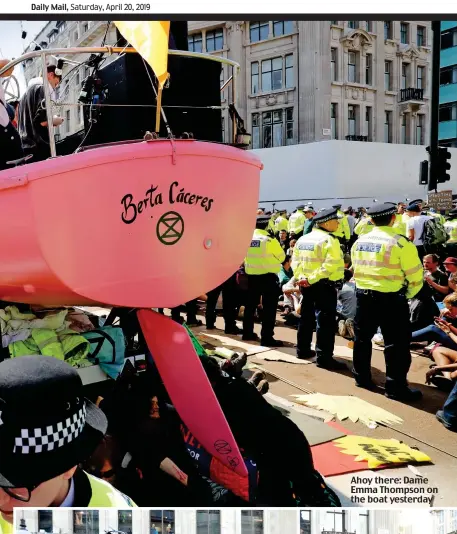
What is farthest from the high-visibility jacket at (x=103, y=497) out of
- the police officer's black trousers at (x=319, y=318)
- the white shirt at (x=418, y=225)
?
the white shirt at (x=418, y=225)

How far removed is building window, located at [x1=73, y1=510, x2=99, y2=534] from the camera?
1673 mm

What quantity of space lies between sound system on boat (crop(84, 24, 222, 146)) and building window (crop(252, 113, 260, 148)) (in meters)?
0.16

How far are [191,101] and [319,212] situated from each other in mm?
1819

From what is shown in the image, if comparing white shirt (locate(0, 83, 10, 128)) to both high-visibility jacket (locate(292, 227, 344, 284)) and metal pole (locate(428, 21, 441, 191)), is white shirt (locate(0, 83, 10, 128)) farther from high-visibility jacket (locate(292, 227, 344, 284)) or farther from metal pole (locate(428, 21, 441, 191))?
high-visibility jacket (locate(292, 227, 344, 284))

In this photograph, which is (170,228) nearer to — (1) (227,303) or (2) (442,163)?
(2) (442,163)

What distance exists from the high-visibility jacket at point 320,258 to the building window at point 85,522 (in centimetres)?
279

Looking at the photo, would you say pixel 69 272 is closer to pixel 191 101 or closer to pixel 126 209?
pixel 126 209

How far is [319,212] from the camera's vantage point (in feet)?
13.5

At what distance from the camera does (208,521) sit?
2.07 meters

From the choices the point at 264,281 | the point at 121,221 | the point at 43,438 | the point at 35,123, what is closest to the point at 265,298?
the point at 264,281

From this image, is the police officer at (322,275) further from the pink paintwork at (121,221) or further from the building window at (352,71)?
the pink paintwork at (121,221)

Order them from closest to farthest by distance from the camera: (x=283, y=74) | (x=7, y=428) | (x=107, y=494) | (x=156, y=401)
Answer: (x=7, y=428) < (x=107, y=494) < (x=156, y=401) < (x=283, y=74)

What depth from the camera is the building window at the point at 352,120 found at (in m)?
2.62
